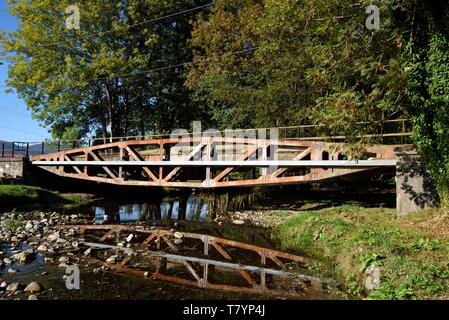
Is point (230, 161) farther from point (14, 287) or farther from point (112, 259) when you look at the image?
point (14, 287)

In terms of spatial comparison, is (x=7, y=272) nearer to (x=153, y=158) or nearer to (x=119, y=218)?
(x=119, y=218)

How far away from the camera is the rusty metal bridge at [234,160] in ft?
43.5

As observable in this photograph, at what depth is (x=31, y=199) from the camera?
18188mm

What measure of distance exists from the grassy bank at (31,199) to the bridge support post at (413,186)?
1625 centimetres

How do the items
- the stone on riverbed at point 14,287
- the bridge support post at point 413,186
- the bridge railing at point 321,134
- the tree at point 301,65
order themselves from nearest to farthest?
1. the stone on riverbed at point 14,287
2. the tree at point 301,65
3. the bridge support post at point 413,186
4. the bridge railing at point 321,134

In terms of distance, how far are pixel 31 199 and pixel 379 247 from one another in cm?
1718

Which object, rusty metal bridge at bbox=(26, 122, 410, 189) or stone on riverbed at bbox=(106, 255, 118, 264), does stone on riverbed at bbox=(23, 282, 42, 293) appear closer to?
stone on riverbed at bbox=(106, 255, 118, 264)

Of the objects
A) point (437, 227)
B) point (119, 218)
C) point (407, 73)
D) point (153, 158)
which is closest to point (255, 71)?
point (153, 158)

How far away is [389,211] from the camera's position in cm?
1184

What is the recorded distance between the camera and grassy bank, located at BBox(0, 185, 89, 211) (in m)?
17.0

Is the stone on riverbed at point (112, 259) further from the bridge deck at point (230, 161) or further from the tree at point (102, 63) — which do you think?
the tree at point (102, 63)

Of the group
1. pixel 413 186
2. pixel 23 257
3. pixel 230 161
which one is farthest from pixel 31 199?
pixel 413 186

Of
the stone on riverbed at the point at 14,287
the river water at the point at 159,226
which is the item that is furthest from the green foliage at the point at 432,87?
the stone on riverbed at the point at 14,287

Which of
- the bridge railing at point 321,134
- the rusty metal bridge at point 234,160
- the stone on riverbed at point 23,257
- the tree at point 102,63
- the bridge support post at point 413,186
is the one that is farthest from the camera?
the tree at point 102,63
